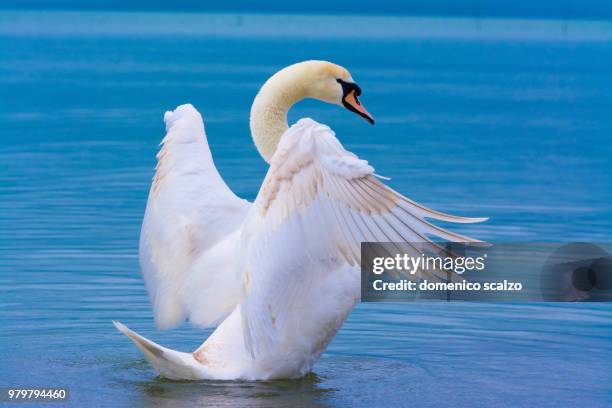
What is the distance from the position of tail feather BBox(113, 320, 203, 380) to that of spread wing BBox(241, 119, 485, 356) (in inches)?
16.7

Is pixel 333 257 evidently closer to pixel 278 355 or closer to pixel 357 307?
pixel 278 355

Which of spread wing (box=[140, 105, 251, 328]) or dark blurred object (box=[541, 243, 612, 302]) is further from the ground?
dark blurred object (box=[541, 243, 612, 302])

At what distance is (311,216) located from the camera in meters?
7.30

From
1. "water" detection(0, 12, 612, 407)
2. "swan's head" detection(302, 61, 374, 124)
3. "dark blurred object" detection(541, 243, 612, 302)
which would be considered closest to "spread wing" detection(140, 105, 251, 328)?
"water" detection(0, 12, 612, 407)

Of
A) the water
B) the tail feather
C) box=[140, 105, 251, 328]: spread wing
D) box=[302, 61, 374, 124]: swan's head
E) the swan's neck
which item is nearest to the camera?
the tail feather

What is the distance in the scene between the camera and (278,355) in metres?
7.85

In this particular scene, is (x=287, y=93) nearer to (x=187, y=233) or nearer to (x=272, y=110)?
(x=272, y=110)

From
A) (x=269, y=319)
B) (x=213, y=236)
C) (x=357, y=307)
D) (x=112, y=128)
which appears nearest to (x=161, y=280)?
(x=213, y=236)

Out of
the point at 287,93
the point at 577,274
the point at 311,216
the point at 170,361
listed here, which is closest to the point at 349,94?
the point at 287,93

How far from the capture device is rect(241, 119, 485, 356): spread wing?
23.5 feet

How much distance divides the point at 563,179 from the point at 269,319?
31.3ft

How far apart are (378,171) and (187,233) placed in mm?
8101

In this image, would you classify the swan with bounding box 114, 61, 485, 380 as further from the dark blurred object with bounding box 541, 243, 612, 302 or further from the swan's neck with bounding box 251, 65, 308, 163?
the dark blurred object with bounding box 541, 243, 612, 302

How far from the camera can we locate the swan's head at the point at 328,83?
866 cm
